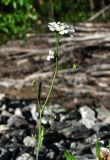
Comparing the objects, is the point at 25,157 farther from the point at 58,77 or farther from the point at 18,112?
the point at 58,77

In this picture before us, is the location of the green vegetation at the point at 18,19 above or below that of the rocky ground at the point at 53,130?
above

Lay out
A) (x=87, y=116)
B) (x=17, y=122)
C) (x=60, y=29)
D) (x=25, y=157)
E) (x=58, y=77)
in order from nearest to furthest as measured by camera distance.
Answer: (x=60, y=29) < (x=25, y=157) < (x=17, y=122) < (x=87, y=116) < (x=58, y=77)

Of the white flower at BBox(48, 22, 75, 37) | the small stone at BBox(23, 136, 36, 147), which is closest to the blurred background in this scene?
the small stone at BBox(23, 136, 36, 147)

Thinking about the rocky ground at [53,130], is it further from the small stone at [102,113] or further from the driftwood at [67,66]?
the driftwood at [67,66]

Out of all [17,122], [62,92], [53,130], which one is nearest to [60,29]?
[53,130]

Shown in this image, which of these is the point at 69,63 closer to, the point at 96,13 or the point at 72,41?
the point at 72,41

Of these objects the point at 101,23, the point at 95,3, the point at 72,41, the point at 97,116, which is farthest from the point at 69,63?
the point at 95,3

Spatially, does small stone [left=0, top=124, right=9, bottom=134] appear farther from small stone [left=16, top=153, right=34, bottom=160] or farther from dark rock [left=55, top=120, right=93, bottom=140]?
small stone [left=16, top=153, right=34, bottom=160]

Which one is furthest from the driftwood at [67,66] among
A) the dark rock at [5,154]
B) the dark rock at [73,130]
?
the dark rock at [5,154]
